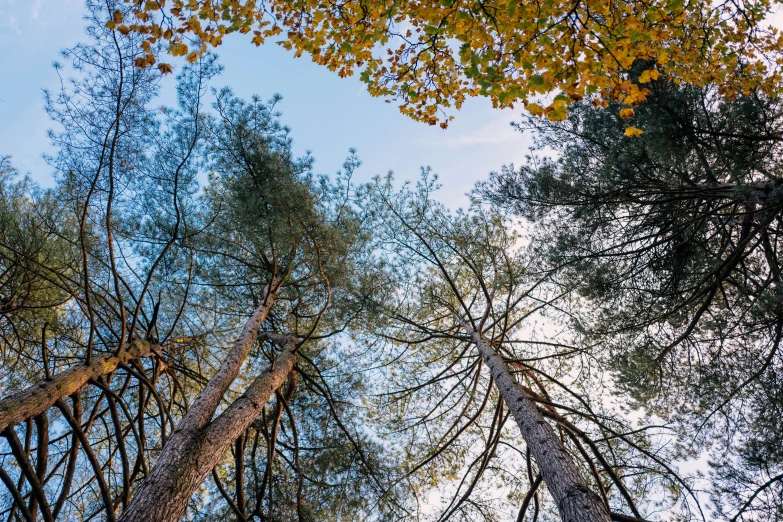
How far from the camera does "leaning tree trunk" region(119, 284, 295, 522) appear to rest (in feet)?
7.77

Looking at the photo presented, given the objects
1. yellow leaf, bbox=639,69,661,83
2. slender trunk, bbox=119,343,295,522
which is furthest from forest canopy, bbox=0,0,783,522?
yellow leaf, bbox=639,69,661,83

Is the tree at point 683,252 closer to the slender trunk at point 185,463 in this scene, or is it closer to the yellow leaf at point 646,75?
the yellow leaf at point 646,75

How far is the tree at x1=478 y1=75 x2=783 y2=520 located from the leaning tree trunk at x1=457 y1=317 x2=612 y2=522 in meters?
1.43

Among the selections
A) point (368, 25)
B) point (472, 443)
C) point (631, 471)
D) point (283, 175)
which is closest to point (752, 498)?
point (631, 471)

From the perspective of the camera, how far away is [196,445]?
2.84 m

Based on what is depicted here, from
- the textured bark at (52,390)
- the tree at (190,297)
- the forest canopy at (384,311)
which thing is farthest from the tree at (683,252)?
→ the textured bark at (52,390)

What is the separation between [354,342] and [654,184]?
4.33 m

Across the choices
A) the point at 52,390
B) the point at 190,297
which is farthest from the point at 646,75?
the point at 190,297

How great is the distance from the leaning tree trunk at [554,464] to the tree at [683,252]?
1.43 meters

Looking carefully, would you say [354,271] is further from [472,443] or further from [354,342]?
[472,443]

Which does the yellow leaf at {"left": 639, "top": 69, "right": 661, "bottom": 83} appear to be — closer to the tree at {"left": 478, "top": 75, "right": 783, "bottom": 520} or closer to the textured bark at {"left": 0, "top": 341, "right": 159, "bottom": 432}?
the tree at {"left": 478, "top": 75, "right": 783, "bottom": 520}

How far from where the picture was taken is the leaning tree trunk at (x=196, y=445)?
7.77ft

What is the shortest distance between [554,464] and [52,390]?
3760 millimetres

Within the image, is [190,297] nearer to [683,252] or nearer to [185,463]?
[185,463]
